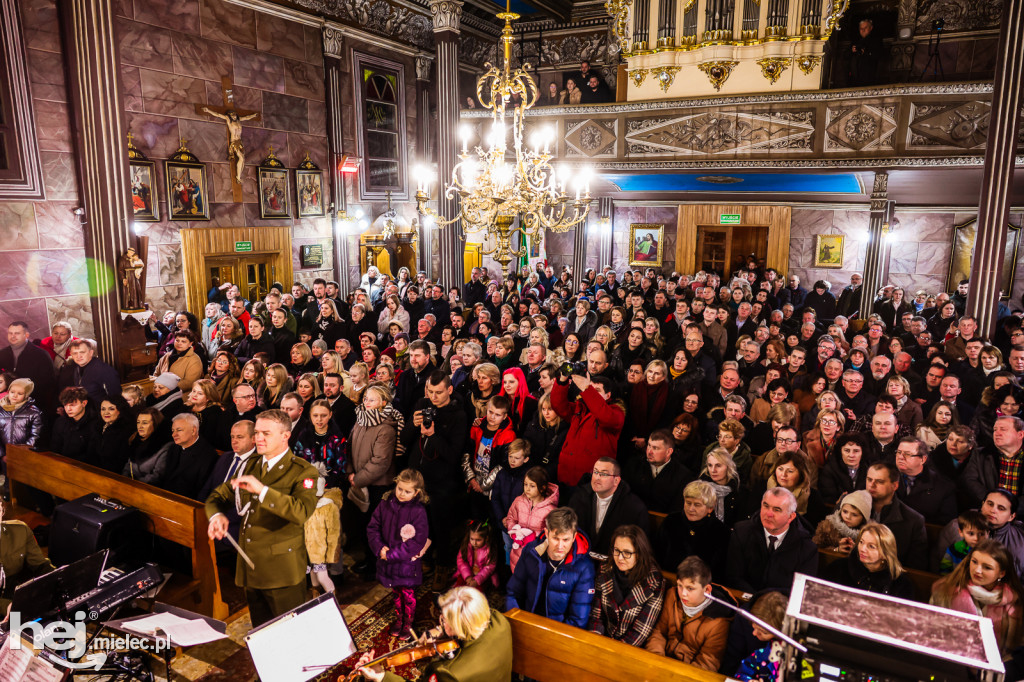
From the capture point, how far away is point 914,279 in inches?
571

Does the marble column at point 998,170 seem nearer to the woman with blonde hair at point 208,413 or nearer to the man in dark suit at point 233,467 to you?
the man in dark suit at point 233,467

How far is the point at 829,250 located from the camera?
50.9ft

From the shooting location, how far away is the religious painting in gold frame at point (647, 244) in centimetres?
1759

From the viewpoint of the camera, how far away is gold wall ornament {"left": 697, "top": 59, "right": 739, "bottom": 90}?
37.6 ft

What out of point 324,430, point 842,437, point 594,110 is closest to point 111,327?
point 324,430

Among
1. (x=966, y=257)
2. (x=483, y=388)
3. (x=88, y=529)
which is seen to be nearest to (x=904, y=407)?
(x=483, y=388)

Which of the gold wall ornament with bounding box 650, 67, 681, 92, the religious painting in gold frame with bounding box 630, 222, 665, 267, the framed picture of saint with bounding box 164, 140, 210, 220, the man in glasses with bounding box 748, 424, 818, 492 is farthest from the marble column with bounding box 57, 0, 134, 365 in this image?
the religious painting in gold frame with bounding box 630, 222, 665, 267

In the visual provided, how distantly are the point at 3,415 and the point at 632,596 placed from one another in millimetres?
5581

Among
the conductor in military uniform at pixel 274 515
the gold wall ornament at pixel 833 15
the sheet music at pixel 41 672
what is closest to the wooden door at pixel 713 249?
the gold wall ornament at pixel 833 15

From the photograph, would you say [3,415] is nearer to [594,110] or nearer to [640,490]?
[640,490]

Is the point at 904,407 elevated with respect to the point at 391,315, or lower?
lower

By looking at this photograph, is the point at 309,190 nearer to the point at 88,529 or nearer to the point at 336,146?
the point at 336,146

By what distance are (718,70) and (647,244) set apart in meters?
6.61

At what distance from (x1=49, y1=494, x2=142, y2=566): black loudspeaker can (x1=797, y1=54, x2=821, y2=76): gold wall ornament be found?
39.3 ft
